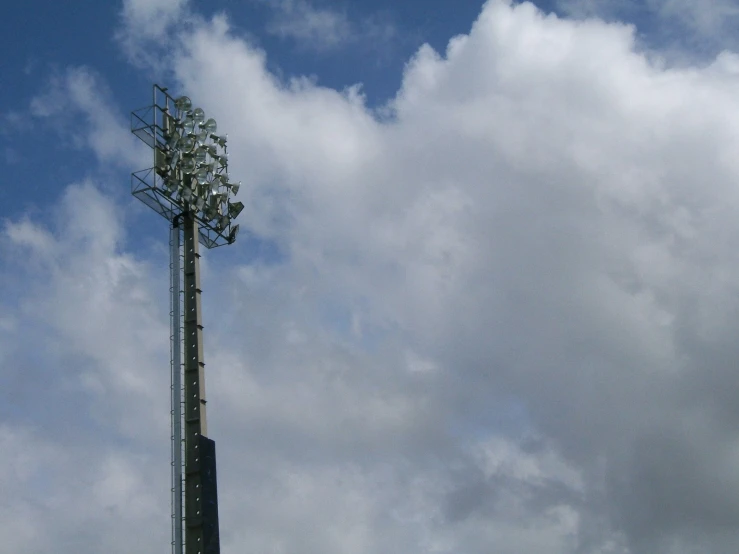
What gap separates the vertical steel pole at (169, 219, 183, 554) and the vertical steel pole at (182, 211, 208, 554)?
12.0 inches

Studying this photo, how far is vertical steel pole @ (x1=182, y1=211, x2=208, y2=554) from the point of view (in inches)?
1855

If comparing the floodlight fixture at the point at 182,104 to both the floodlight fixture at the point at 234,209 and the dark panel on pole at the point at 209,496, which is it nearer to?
the floodlight fixture at the point at 234,209

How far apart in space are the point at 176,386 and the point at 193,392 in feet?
2.87

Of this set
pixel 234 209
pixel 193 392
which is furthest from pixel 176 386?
pixel 234 209

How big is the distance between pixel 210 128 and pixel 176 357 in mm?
12993

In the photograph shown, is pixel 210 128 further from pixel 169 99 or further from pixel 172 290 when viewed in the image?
pixel 172 290

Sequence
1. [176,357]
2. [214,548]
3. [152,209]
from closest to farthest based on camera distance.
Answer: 1. [214,548]
2. [176,357]
3. [152,209]

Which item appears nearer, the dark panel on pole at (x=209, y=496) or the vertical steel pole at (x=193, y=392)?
the dark panel on pole at (x=209, y=496)

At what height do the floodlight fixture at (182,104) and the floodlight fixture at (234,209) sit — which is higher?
the floodlight fixture at (182,104)

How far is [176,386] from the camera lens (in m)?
49.8

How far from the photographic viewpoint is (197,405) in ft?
162

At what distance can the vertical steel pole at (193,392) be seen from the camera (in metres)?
47.1

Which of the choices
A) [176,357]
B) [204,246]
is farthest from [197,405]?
[204,246]

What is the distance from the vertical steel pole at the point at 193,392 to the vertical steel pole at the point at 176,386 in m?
0.31
